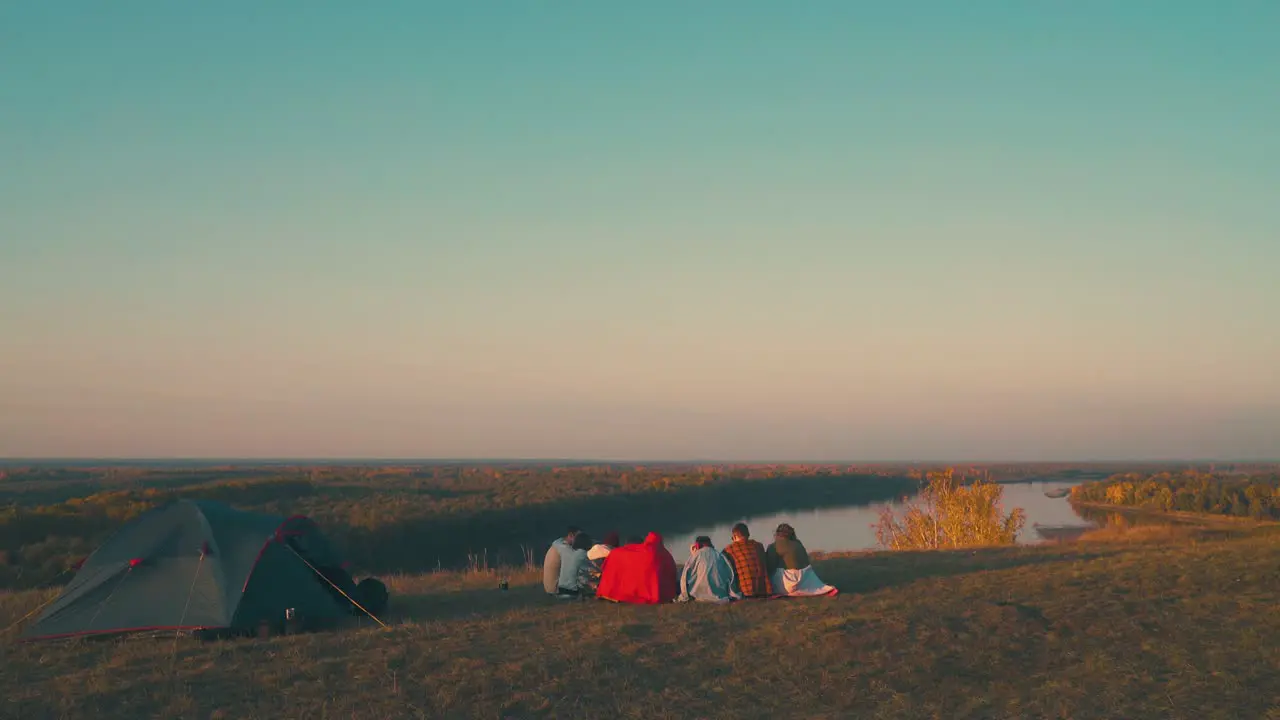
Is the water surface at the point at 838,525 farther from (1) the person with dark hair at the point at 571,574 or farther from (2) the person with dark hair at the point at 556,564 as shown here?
(1) the person with dark hair at the point at 571,574

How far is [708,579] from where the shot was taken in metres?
14.7

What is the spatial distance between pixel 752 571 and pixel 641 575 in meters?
1.76

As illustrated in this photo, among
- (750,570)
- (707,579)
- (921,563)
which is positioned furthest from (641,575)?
(921,563)

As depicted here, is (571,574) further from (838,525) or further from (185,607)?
(838,525)

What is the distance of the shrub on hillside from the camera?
3275cm

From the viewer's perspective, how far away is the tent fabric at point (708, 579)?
14.6m

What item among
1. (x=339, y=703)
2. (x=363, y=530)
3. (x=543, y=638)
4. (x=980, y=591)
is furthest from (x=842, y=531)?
(x=339, y=703)

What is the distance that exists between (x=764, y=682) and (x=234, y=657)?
6.06 meters

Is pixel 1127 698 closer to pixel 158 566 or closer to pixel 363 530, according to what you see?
pixel 158 566

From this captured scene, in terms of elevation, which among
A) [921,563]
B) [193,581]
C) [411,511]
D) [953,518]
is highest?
[193,581]

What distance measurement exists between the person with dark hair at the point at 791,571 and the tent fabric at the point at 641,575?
1605mm

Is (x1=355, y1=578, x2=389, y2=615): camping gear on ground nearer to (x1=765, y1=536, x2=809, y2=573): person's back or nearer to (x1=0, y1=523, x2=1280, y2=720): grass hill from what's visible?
(x1=0, y1=523, x2=1280, y2=720): grass hill

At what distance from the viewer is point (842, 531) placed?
52000mm

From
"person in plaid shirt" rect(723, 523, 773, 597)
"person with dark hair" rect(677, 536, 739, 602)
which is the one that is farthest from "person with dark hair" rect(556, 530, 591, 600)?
"person in plaid shirt" rect(723, 523, 773, 597)
